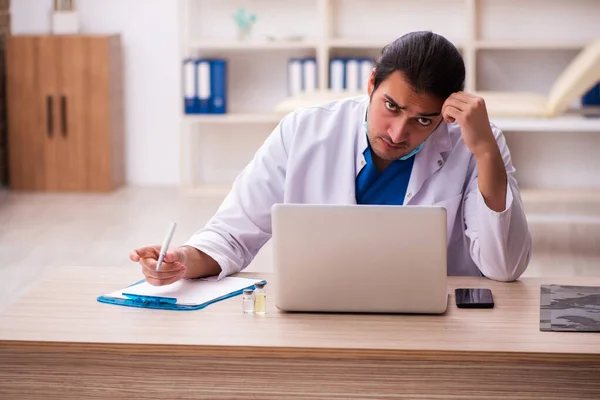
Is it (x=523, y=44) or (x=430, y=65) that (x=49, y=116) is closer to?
(x=523, y=44)

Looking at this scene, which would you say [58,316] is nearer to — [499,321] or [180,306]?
[180,306]

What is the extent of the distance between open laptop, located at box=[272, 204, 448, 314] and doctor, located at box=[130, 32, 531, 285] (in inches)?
11.9

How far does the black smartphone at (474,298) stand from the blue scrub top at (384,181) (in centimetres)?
37

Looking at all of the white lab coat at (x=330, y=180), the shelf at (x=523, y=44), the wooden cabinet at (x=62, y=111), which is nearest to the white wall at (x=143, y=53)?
the wooden cabinet at (x=62, y=111)

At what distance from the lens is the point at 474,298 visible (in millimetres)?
1886

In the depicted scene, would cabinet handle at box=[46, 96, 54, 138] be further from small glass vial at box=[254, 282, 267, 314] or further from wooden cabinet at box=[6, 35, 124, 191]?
small glass vial at box=[254, 282, 267, 314]

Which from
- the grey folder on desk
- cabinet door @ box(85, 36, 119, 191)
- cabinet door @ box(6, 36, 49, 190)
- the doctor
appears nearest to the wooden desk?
the grey folder on desk

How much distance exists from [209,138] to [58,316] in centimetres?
477

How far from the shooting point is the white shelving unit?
6062 mm

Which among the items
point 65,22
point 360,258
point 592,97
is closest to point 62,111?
point 65,22

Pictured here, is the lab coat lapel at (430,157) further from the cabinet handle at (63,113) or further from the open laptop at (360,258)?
the cabinet handle at (63,113)

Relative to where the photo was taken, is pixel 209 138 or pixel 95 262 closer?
pixel 95 262

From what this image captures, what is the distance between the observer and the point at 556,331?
5.62 ft

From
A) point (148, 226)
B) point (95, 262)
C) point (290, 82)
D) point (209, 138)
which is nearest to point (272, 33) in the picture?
point (290, 82)
